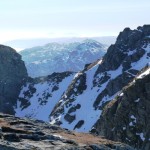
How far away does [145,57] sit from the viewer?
177750mm

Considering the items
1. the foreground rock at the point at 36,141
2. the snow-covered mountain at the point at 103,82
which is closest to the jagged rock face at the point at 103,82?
the snow-covered mountain at the point at 103,82

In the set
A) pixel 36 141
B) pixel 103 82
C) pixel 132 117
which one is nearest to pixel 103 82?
pixel 103 82

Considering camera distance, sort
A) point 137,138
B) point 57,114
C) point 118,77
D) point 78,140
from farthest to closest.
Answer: point 57,114
point 118,77
point 137,138
point 78,140

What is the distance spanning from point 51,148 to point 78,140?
20.3 ft

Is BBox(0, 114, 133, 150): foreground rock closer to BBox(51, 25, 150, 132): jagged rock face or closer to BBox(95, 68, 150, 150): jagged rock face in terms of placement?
BBox(95, 68, 150, 150): jagged rock face

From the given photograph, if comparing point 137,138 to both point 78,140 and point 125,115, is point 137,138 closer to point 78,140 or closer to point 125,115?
point 125,115

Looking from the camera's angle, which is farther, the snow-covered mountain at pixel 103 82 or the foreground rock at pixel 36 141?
the snow-covered mountain at pixel 103 82

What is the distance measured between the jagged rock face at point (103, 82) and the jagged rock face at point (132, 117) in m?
36.8

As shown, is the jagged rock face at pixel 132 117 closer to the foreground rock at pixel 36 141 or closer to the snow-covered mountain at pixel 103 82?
the snow-covered mountain at pixel 103 82

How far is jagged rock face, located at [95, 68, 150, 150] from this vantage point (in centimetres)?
9825

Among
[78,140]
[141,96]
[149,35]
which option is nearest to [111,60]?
[149,35]

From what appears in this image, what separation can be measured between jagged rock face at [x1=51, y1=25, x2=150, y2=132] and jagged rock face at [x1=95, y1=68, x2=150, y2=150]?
3684 centimetres

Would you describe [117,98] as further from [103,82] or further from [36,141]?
[36,141]

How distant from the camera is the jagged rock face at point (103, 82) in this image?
16438cm
